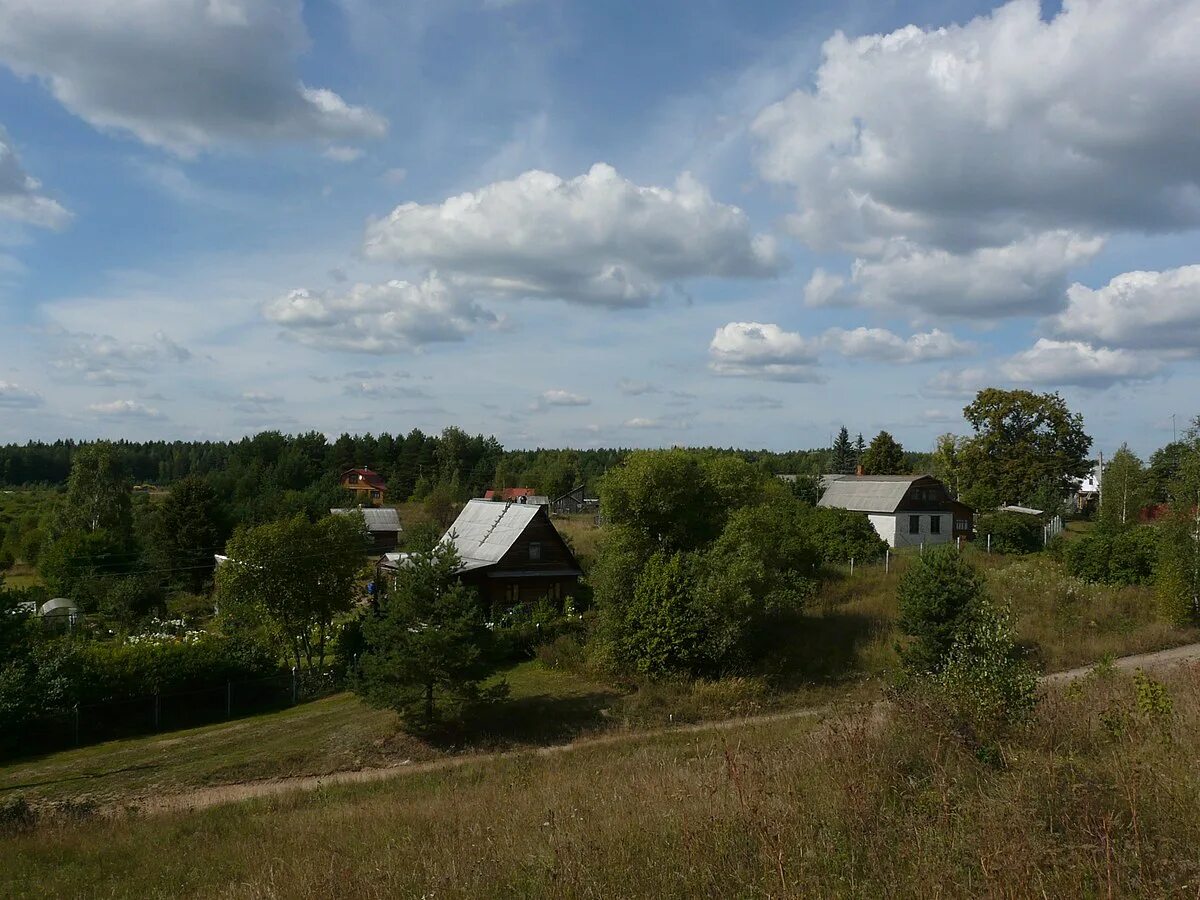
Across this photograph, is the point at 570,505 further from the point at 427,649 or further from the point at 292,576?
the point at 427,649

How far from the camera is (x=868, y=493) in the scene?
155ft

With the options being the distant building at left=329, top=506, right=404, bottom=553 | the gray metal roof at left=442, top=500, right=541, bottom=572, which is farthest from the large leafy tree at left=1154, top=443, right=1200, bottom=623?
the distant building at left=329, top=506, right=404, bottom=553

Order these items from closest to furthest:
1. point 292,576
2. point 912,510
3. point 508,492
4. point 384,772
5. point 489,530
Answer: point 384,772, point 292,576, point 489,530, point 912,510, point 508,492

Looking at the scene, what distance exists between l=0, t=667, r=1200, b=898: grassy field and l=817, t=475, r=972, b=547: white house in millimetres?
35310

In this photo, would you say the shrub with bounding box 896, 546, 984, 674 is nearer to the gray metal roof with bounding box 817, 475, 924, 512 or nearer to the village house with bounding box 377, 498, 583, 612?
the village house with bounding box 377, 498, 583, 612

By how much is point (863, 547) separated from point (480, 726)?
75.5 feet

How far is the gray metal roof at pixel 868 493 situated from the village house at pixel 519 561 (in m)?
17.9

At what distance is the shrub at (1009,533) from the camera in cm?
4178

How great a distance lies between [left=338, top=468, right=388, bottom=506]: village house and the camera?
100250mm

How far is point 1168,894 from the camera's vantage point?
4.44m

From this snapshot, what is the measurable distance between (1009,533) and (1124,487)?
9.72 metres

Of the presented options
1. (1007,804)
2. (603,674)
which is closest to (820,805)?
(1007,804)

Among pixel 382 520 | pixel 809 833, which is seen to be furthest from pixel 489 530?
pixel 809 833

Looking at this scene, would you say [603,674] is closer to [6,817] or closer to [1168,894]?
[6,817]
